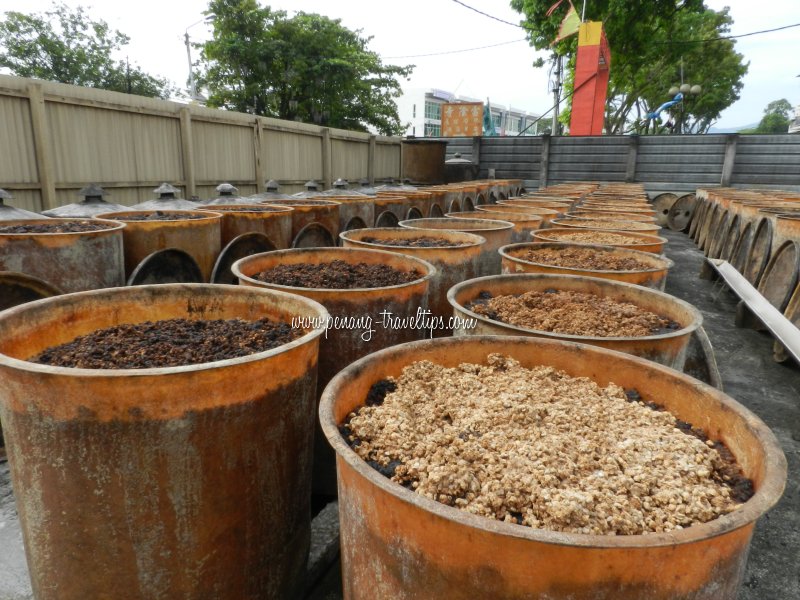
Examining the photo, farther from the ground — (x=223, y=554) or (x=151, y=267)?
(x=151, y=267)

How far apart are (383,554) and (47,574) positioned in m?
1.15

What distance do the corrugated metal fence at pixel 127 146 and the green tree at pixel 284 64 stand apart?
13370 millimetres

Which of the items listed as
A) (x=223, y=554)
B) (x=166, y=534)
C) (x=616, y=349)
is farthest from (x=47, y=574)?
(x=616, y=349)

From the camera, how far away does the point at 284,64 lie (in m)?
22.9

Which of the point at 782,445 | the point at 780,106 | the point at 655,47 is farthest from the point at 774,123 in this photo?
the point at 782,445

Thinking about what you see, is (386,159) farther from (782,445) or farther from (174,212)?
(782,445)

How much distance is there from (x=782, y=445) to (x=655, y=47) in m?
26.0

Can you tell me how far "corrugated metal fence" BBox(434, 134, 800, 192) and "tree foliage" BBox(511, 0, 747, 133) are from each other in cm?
681

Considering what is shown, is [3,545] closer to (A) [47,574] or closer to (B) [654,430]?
(A) [47,574]

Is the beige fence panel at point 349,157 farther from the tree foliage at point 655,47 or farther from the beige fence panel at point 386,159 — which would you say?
the tree foliage at point 655,47

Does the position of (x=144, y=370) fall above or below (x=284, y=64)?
below

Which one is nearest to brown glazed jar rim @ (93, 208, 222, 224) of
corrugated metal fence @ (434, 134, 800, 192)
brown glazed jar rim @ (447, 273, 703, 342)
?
brown glazed jar rim @ (447, 273, 703, 342)

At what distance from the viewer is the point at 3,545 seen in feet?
7.40

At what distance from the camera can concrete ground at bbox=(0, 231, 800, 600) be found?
2.22 meters
